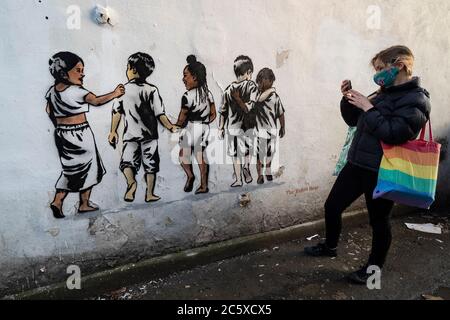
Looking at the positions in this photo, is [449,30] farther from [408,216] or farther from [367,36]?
[408,216]

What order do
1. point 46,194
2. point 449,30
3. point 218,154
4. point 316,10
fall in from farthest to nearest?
point 449,30
point 316,10
point 218,154
point 46,194

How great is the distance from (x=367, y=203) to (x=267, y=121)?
1195 millimetres

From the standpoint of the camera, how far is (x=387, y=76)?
9.25 ft

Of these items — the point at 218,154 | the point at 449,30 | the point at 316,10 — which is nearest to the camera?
the point at 218,154

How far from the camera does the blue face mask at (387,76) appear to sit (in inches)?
110

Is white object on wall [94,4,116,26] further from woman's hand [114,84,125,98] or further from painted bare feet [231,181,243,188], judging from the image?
painted bare feet [231,181,243,188]

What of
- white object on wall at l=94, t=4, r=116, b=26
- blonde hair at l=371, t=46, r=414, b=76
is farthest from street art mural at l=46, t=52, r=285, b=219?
blonde hair at l=371, t=46, r=414, b=76

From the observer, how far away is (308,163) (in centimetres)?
402

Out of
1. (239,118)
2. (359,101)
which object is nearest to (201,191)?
(239,118)

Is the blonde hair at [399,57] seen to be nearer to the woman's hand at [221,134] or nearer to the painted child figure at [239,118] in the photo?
the painted child figure at [239,118]

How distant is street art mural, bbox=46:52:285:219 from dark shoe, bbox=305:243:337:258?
80cm

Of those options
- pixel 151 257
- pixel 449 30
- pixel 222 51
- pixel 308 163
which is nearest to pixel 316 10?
pixel 222 51

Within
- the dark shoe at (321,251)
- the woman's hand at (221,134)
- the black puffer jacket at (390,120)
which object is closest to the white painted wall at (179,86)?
the woman's hand at (221,134)

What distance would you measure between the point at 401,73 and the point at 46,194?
2731mm
